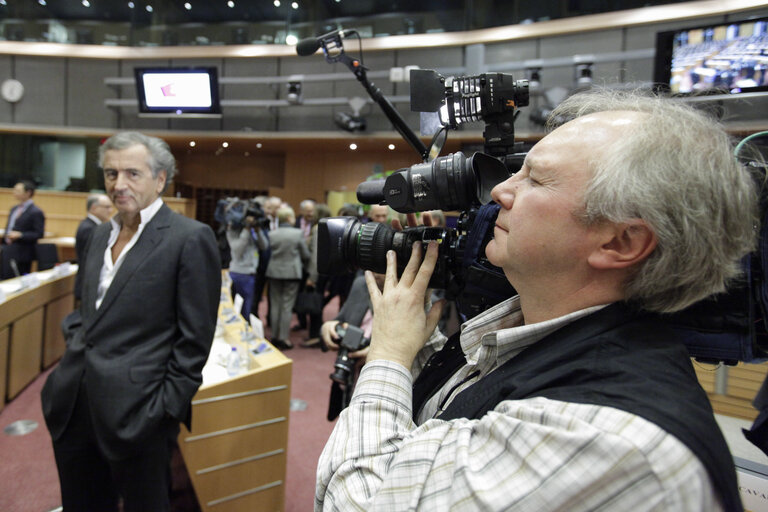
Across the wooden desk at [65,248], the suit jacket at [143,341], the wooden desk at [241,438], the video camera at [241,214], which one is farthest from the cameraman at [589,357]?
the wooden desk at [65,248]

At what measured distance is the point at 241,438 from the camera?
1.97 meters

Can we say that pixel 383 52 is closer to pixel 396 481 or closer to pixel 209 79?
pixel 209 79

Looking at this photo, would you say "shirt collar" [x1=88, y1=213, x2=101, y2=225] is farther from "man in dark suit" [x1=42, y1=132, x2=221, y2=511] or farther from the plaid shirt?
the plaid shirt

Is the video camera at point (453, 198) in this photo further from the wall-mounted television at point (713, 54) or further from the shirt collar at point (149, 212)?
the wall-mounted television at point (713, 54)

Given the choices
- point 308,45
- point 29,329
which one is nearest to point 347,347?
point 308,45

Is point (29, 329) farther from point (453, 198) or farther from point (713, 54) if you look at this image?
point (713, 54)

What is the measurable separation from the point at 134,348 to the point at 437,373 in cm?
103

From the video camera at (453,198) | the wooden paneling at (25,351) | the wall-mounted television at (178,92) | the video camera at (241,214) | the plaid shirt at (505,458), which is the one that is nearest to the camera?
the plaid shirt at (505,458)

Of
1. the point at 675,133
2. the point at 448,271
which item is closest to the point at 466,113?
the point at 448,271

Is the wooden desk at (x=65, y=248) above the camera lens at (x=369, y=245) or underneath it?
underneath

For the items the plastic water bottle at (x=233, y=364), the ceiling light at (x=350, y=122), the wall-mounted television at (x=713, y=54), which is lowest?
the plastic water bottle at (x=233, y=364)

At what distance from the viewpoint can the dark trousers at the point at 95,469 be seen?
1484 millimetres

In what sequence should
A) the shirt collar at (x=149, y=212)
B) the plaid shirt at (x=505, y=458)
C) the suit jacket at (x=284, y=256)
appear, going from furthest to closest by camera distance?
the suit jacket at (x=284, y=256) < the shirt collar at (x=149, y=212) < the plaid shirt at (x=505, y=458)

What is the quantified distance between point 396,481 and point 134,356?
44.6 inches
